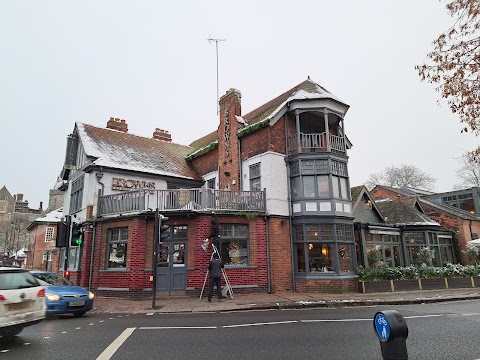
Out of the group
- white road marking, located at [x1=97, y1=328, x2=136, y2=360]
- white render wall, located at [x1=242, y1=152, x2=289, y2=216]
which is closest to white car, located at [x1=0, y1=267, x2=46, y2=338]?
white road marking, located at [x1=97, y1=328, x2=136, y2=360]

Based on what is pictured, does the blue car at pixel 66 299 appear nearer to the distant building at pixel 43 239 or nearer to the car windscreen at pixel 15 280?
the car windscreen at pixel 15 280

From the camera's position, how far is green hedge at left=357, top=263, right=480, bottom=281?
53.1ft

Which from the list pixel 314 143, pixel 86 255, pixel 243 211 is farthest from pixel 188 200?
pixel 314 143

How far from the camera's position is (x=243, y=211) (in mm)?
15672

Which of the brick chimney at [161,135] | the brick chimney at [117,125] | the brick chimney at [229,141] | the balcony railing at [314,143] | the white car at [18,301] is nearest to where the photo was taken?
the white car at [18,301]

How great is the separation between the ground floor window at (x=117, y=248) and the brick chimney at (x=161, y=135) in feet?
37.8

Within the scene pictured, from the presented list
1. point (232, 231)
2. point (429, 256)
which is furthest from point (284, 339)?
point (429, 256)

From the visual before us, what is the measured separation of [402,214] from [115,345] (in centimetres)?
2160

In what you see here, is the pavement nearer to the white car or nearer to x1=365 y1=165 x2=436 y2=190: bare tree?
the white car

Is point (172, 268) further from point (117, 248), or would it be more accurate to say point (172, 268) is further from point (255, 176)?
point (255, 176)

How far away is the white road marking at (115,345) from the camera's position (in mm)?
5609

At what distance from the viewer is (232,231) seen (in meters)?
15.7

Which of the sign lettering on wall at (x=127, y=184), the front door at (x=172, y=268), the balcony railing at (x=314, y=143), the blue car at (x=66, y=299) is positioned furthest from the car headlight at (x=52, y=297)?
the balcony railing at (x=314, y=143)

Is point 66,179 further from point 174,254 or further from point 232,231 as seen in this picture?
point 232,231
